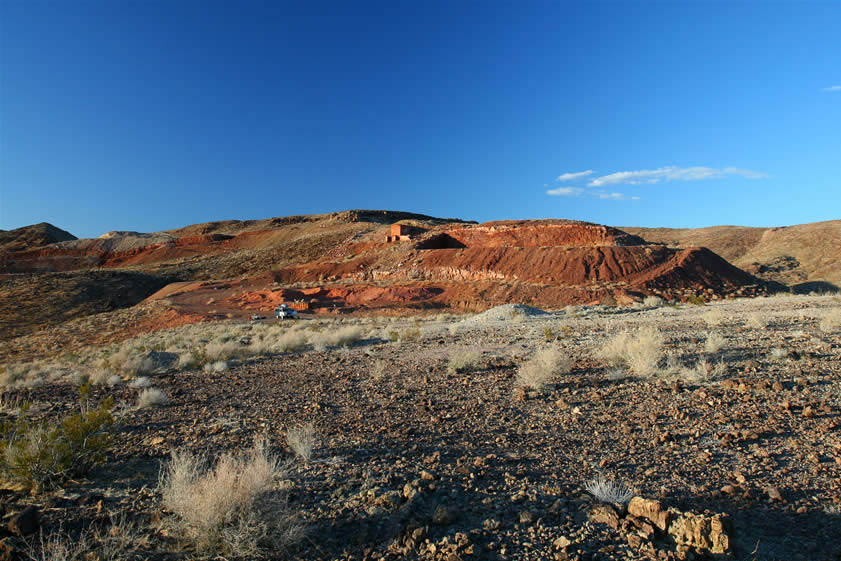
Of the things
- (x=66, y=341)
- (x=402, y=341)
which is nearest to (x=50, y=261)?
(x=66, y=341)

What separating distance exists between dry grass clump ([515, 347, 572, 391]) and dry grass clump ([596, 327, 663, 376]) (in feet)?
3.37

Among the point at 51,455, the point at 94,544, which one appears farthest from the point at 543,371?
the point at 51,455

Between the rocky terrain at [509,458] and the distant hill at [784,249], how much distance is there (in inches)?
1789

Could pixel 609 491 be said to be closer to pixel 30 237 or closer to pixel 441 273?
pixel 441 273

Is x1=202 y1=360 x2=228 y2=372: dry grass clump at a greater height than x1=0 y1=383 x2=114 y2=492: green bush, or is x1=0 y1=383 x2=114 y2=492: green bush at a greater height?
x1=0 y1=383 x2=114 y2=492: green bush

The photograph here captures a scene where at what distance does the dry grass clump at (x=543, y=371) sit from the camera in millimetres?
7336

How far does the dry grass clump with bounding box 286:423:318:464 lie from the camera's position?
4809mm

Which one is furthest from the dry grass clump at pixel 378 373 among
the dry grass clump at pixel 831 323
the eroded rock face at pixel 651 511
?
the dry grass clump at pixel 831 323

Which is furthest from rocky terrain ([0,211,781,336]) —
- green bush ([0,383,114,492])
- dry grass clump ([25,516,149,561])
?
dry grass clump ([25,516,149,561])

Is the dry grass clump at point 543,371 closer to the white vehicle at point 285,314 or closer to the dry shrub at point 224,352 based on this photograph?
the dry shrub at point 224,352

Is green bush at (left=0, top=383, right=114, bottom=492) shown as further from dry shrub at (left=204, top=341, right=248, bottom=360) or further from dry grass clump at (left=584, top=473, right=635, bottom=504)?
dry shrub at (left=204, top=341, right=248, bottom=360)

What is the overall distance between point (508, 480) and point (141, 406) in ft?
20.7

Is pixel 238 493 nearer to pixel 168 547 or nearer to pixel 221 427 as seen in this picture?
pixel 168 547

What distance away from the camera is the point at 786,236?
6228 cm
